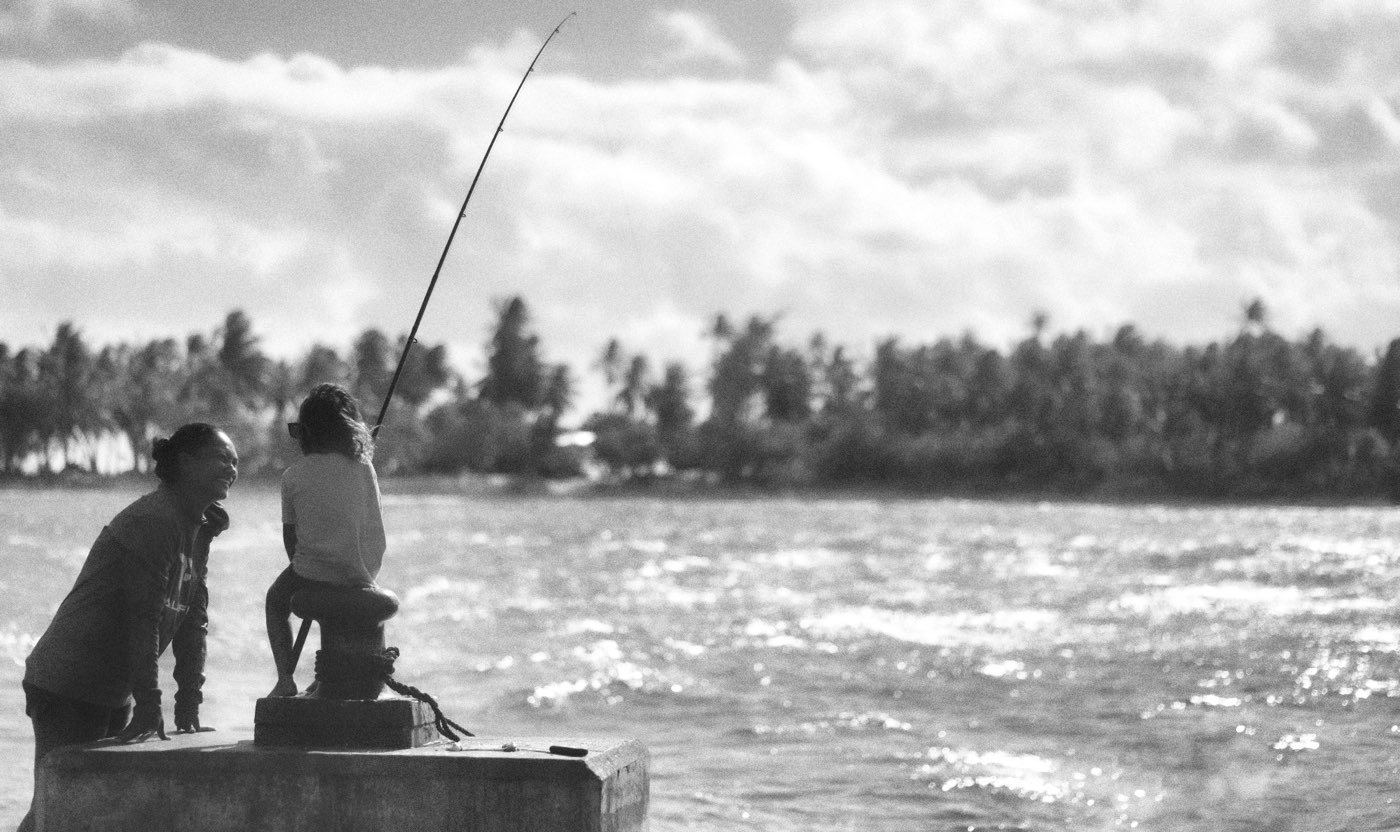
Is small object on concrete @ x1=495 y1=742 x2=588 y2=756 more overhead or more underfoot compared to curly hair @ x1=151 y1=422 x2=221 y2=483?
more underfoot

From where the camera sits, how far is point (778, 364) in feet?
541

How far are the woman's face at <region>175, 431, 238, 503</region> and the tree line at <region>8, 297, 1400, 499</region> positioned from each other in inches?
4630

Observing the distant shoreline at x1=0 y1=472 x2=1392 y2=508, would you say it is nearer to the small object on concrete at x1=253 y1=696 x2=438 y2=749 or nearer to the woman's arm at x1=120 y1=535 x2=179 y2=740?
the small object on concrete at x1=253 y1=696 x2=438 y2=749

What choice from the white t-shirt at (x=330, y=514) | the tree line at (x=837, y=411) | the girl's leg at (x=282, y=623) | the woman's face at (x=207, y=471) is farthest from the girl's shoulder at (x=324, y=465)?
the tree line at (x=837, y=411)

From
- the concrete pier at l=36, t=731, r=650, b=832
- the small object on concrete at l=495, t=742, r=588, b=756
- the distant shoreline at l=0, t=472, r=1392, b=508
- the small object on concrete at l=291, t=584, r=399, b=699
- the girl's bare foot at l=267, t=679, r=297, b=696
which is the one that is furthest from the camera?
the distant shoreline at l=0, t=472, r=1392, b=508

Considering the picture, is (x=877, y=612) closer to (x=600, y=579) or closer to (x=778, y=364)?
(x=600, y=579)

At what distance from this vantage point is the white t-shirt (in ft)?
21.4

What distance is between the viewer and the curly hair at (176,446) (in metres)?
6.43

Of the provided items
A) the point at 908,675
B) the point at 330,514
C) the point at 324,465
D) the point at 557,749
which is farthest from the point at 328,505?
the point at 908,675

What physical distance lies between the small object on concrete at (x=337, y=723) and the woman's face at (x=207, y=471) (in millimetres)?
756

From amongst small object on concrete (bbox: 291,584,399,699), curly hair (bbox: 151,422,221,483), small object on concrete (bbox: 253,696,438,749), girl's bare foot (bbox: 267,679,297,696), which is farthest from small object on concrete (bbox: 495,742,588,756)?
curly hair (bbox: 151,422,221,483)

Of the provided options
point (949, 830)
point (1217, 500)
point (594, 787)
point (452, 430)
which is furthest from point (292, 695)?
point (452, 430)

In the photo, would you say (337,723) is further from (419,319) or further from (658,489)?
(658,489)

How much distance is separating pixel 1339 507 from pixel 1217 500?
744 centimetres
